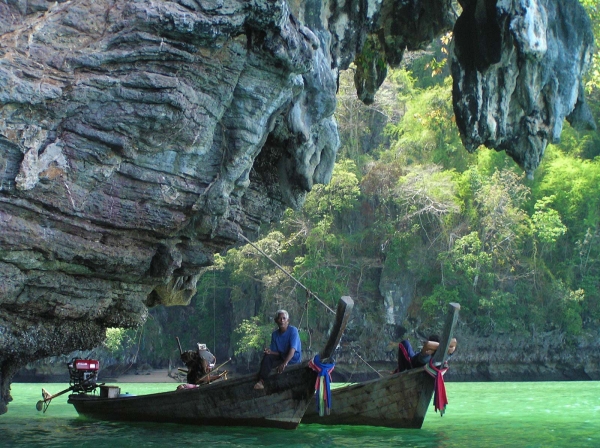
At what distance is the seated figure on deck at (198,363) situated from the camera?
12078 millimetres

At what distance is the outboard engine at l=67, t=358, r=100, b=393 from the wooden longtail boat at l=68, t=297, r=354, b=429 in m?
2.42

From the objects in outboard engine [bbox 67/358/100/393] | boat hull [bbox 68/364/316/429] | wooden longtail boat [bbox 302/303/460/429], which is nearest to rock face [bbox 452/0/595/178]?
wooden longtail boat [bbox 302/303/460/429]

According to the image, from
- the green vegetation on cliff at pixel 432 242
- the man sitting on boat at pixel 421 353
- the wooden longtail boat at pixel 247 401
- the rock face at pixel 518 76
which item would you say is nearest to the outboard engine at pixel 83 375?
the wooden longtail boat at pixel 247 401

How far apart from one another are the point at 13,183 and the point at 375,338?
2159 centimetres

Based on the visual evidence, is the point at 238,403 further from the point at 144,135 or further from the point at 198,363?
the point at 144,135

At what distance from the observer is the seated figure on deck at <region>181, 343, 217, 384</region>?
39.6 feet

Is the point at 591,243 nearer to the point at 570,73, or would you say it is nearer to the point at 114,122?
the point at 570,73

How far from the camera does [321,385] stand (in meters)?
9.78

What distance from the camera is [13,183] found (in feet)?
26.0

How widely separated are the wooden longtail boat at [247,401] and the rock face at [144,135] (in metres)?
1.33

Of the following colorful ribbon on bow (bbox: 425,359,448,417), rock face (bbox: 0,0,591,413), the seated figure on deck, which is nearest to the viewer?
rock face (bbox: 0,0,591,413)

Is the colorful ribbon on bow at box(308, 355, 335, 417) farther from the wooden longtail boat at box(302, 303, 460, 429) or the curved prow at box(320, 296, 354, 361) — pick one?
the wooden longtail boat at box(302, 303, 460, 429)

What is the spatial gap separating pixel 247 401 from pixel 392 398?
195 centimetres

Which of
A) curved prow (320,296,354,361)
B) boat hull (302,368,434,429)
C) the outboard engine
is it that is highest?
curved prow (320,296,354,361)
